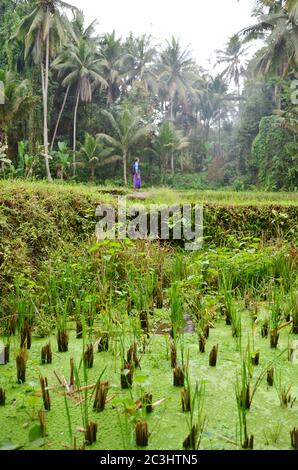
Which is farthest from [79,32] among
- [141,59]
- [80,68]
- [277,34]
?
[277,34]

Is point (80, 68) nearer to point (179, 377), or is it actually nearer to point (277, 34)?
point (277, 34)

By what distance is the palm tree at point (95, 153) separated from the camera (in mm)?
20078

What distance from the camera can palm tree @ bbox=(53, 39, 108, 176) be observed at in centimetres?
2124

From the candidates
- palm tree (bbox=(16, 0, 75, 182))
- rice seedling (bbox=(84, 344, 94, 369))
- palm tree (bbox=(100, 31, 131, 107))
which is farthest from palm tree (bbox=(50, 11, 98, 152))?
rice seedling (bbox=(84, 344, 94, 369))

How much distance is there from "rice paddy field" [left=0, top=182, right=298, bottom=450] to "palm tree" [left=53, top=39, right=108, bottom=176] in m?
17.4

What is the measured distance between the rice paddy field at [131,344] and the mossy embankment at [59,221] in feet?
0.06

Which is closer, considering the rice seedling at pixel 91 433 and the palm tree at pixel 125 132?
the rice seedling at pixel 91 433

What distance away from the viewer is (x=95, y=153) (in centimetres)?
2089

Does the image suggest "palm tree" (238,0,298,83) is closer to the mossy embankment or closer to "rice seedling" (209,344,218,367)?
the mossy embankment

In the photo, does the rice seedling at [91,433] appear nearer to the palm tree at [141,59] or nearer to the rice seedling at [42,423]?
the rice seedling at [42,423]

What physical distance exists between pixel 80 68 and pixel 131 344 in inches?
836

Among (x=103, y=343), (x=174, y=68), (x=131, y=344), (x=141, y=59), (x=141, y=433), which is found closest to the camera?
(x=141, y=433)

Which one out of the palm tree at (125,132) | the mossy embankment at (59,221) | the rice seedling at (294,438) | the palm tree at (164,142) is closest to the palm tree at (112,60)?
the palm tree at (125,132)
